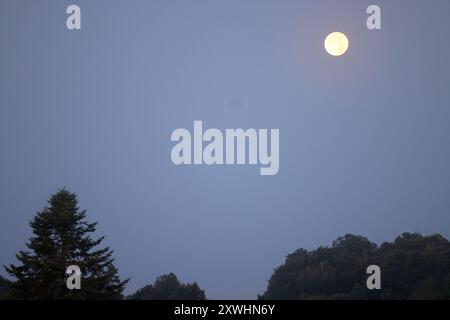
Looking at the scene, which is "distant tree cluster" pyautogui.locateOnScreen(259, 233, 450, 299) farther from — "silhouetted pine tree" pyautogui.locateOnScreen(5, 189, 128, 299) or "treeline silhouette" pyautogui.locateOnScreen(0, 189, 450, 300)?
"silhouetted pine tree" pyautogui.locateOnScreen(5, 189, 128, 299)

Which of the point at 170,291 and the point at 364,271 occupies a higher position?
the point at 364,271

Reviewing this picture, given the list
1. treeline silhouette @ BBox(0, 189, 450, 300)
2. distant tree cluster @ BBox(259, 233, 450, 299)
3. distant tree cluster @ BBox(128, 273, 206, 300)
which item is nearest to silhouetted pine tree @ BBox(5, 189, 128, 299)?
treeline silhouette @ BBox(0, 189, 450, 300)

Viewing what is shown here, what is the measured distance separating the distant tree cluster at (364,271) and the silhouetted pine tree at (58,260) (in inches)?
904

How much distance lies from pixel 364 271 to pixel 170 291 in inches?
1119

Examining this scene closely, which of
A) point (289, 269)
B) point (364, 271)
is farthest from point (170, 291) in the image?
point (364, 271)

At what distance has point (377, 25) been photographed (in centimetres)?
3038

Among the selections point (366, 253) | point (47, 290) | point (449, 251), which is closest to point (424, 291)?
point (449, 251)

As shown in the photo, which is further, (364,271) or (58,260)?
(364,271)

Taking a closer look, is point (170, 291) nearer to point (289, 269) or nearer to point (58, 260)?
point (289, 269)

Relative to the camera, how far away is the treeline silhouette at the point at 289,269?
27156mm

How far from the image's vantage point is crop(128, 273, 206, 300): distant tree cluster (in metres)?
63.9

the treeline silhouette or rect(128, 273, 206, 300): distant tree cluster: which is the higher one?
the treeline silhouette

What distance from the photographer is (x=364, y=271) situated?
50000mm

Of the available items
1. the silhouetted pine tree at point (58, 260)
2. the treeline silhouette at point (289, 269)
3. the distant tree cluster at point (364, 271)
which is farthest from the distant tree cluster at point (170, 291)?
the silhouetted pine tree at point (58, 260)
